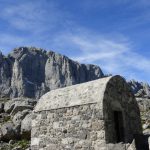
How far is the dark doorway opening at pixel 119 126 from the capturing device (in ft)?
49.3

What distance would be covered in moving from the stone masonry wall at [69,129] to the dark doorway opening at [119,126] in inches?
58.7

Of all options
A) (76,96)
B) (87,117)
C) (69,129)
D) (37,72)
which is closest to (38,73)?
(37,72)

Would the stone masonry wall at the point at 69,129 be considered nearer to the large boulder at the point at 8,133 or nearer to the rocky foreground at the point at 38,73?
the large boulder at the point at 8,133

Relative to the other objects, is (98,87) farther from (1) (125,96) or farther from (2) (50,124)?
(2) (50,124)

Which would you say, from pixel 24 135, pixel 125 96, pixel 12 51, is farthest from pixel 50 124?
pixel 12 51

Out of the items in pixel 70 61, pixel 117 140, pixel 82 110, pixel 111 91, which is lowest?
pixel 117 140

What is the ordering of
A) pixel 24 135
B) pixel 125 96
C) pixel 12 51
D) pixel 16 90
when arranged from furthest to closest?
pixel 12 51
pixel 16 90
pixel 24 135
pixel 125 96

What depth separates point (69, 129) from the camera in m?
14.9

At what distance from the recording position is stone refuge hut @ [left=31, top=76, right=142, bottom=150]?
46.1 feet

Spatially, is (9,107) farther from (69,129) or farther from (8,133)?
(69,129)

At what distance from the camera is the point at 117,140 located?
48.2ft

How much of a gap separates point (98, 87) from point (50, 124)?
313cm

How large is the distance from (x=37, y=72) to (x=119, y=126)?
142213 mm

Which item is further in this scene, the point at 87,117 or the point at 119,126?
the point at 119,126
